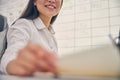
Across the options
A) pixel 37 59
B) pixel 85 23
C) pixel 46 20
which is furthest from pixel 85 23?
pixel 37 59

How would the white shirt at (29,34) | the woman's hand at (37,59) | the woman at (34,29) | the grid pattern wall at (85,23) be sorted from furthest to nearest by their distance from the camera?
the grid pattern wall at (85,23) → the white shirt at (29,34) → the woman at (34,29) → the woman's hand at (37,59)

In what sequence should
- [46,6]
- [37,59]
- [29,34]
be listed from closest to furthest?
[37,59] → [29,34] → [46,6]

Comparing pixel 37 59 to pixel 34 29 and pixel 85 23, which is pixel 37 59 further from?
pixel 85 23

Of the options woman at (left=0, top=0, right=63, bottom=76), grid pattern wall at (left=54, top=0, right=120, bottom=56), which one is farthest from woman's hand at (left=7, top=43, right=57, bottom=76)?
grid pattern wall at (left=54, top=0, right=120, bottom=56)

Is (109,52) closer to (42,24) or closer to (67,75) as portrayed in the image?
(67,75)

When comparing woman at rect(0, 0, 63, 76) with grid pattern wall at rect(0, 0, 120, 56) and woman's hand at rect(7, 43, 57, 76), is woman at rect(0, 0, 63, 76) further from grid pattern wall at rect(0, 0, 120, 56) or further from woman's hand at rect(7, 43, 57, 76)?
woman's hand at rect(7, 43, 57, 76)

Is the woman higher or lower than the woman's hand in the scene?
lower

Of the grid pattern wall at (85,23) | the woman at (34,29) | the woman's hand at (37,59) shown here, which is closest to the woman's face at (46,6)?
the woman at (34,29)

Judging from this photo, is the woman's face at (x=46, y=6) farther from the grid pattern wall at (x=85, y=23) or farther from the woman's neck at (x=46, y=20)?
the grid pattern wall at (x=85, y=23)

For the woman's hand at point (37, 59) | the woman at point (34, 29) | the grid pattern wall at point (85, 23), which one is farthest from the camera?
the grid pattern wall at point (85, 23)

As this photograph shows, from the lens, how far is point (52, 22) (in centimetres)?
180

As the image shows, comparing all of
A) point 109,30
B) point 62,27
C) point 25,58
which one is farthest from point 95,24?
point 25,58

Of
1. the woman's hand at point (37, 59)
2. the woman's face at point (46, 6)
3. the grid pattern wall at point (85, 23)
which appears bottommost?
the grid pattern wall at point (85, 23)

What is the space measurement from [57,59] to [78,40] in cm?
129
